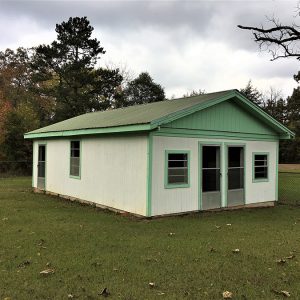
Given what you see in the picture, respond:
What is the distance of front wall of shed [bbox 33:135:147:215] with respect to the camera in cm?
985

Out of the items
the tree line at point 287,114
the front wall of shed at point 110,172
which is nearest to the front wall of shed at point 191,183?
the front wall of shed at point 110,172

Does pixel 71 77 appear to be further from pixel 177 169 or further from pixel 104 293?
pixel 104 293

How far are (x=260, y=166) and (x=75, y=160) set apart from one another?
6535mm

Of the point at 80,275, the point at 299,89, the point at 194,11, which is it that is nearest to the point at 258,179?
the point at 194,11

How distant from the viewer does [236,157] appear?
1205 cm

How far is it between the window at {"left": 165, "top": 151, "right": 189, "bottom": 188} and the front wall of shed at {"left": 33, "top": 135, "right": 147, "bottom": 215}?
29.6 inches

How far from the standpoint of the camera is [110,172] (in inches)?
435

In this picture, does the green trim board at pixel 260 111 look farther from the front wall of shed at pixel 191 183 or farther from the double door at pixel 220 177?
the double door at pixel 220 177

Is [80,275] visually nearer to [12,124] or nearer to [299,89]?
[12,124]

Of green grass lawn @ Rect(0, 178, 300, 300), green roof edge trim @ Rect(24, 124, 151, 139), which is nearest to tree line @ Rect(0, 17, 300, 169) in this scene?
green roof edge trim @ Rect(24, 124, 151, 139)

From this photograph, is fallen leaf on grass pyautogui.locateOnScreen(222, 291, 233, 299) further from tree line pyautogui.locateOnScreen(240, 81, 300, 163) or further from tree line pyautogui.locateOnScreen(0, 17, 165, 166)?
tree line pyautogui.locateOnScreen(240, 81, 300, 163)

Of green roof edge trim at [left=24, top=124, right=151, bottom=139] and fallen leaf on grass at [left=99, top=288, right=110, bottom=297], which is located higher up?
green roof edge trim at [left=24, top=124, right=151, bottom=139]

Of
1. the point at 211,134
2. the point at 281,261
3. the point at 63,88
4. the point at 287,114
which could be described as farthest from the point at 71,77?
the point at 287,114

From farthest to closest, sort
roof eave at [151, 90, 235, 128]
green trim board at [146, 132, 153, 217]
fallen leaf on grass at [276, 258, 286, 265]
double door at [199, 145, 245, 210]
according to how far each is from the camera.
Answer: double door at [199, 145, 245, 210]
green trim board at [146, 132, 153, 217]
roof eave at [151, 90, 235, 128]
fallen leaf on grass at [276, 258, 286, 265]
